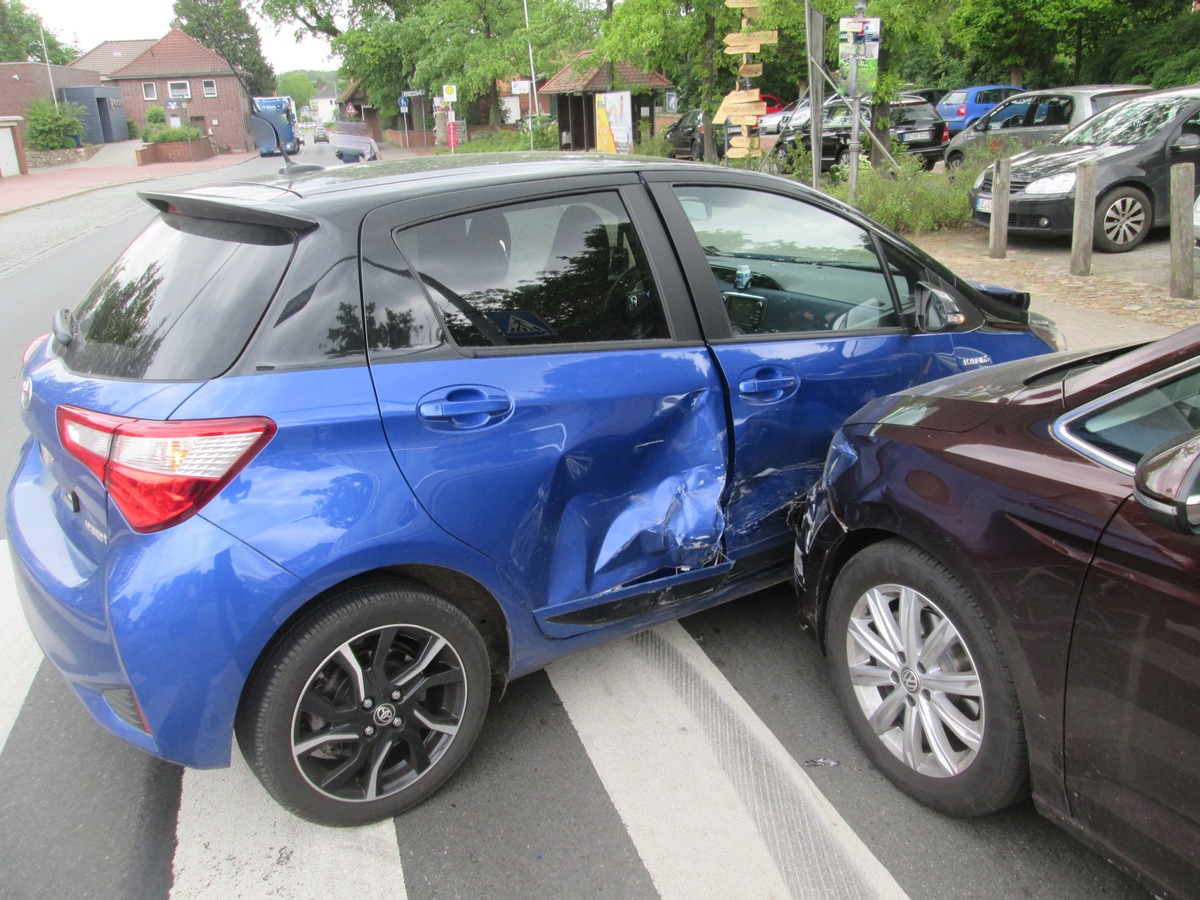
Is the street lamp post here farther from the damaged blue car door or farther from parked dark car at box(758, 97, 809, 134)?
parked dark car at box(758, 97, 809, 134)

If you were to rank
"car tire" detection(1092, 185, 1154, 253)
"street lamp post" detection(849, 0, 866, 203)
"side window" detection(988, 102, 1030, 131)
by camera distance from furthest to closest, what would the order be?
"side window" detection(988, 102, 1030, 131), "car tire" detection(1092, 185, 1154, 253), "street lamp post" detection(849, 0, 866, 203)

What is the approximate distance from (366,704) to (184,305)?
3.98 ft

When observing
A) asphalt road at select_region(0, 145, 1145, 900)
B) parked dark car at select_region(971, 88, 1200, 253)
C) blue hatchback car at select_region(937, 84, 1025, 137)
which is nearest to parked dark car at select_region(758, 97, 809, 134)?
blue hatchback car at select_region(937, 84, 1025, 137)

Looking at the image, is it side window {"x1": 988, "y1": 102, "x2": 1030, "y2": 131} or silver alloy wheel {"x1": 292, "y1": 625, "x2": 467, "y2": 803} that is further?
side window {"x1": 988, "y1": 102, "x2": 1030, "y2": 131}

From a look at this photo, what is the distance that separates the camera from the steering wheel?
300cm

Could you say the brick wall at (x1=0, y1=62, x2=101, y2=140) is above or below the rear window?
above

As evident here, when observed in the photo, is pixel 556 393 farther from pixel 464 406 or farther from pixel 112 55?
pixel 112 55

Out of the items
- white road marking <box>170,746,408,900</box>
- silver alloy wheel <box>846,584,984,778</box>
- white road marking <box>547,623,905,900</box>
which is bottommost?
white road marking <box>547,623,905,900</box>

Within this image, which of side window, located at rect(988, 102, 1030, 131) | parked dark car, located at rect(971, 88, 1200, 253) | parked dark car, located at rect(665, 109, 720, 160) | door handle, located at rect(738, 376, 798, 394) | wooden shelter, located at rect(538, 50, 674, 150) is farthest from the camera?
wooden shelter, located at rect(538, 50, 674, 150)

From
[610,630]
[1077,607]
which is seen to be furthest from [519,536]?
[1077,607]

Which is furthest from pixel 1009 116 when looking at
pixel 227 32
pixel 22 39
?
pixel 22 39

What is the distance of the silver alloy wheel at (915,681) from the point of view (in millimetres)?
2447

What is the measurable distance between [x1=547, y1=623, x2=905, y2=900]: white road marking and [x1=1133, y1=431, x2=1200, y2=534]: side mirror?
1196mm

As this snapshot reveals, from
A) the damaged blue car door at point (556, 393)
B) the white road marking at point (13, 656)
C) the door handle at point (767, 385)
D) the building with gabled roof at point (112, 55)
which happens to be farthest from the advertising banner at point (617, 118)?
the building with gabled roof at point (112, 55)
